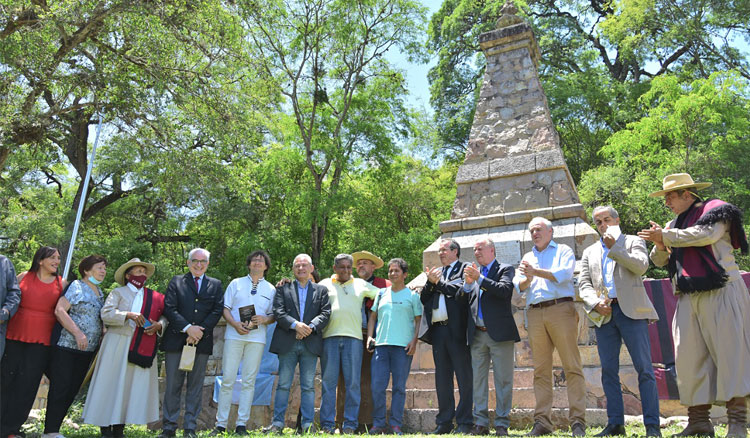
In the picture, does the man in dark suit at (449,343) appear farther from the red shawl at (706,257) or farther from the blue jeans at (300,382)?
the red shawl at (706,257)

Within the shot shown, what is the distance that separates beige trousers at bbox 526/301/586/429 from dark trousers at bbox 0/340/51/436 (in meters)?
4.05

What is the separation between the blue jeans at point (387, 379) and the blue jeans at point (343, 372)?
0.54ft

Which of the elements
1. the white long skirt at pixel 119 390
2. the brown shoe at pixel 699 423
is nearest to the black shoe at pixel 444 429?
the brown shoe at pixel 699 423

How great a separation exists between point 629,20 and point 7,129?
16909 mm

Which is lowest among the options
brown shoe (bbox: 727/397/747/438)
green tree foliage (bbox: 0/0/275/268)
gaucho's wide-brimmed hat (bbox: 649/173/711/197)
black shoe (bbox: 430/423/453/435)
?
black shoe (bbox: 430/423/453/435)

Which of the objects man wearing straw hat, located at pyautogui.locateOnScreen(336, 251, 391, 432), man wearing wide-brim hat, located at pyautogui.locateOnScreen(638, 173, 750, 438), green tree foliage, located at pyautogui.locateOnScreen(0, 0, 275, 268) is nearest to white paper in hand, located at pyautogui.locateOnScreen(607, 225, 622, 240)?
man wearing wide-brim hat, located at pyautogui.locateOnScreen(638, 173, 750, 438)

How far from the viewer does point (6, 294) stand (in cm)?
449

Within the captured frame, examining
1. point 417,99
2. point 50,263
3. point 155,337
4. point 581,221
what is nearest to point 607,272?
point 581,221

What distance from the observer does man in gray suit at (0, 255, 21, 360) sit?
4.40 meters

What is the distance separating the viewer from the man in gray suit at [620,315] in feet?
13.6

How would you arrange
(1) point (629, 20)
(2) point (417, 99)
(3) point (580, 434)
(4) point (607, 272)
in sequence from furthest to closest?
(2) point (417, 99), (1) point (629, 20), (4) point (607, 272), (3) point (580, 434)

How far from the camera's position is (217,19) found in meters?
9.72

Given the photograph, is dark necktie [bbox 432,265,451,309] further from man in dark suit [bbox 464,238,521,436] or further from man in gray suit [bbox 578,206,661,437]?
man in gray suit [bbox 578,206,661,437]

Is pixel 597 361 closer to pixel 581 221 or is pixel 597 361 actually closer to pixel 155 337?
pixel 581 221
